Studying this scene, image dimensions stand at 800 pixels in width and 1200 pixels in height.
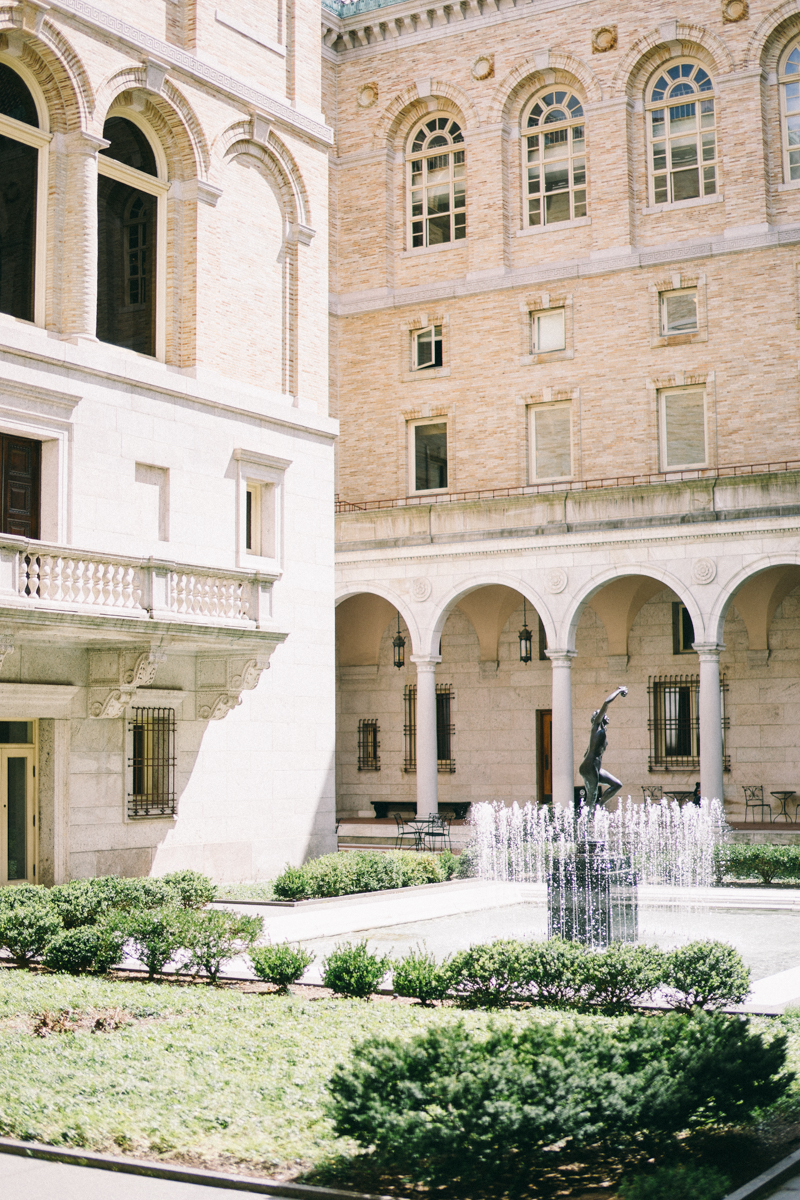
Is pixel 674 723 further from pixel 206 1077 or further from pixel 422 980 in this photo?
pixel 206 1077

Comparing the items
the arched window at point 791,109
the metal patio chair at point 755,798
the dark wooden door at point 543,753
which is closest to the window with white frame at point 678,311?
the arched window at point 791,109

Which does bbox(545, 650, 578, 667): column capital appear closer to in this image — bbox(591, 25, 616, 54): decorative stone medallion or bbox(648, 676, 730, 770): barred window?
bbox(648, 676, 730, 770): barred window

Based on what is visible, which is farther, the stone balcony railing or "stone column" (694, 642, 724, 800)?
"stone column" (694, 642, 724, 800)

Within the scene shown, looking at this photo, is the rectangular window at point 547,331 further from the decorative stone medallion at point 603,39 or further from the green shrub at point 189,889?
the green shrub at point 189,889

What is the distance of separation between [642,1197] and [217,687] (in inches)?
693

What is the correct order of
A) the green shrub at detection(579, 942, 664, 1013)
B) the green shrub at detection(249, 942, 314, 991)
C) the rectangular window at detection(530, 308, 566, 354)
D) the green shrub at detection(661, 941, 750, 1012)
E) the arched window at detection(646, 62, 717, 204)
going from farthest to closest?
the rectangular window at detection(530, 308, 566, 354)
the arched window at detection(646, 62, 717, 204)
the green shrub at detection(249, 942, 314, 991)
the green shrub at detection(661, 941, 750, 1012)
the green shrub at detection(579, 942, 664, 1013)

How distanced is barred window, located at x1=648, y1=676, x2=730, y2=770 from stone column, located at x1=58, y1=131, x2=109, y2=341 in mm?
19547

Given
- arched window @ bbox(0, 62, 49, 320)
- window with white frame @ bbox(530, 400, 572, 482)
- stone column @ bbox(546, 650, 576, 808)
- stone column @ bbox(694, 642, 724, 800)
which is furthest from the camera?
window with white frame @ bbox(530, 400, 572, 482)

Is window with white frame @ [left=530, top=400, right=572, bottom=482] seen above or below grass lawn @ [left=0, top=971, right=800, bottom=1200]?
above

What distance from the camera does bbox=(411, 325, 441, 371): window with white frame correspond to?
40.6 meters

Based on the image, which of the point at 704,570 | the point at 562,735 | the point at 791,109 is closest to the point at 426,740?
the point at 562,735

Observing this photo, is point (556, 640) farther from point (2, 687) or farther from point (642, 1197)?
point (642, 1197)

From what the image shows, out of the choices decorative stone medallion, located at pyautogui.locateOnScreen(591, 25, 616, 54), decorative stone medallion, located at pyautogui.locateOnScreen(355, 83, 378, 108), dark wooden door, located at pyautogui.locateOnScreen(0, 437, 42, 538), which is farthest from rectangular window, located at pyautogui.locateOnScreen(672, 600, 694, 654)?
dark wooden door, located at pyautogui.locateOnScreen(0, 437, 42, 538)

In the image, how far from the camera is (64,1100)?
9188 mm
